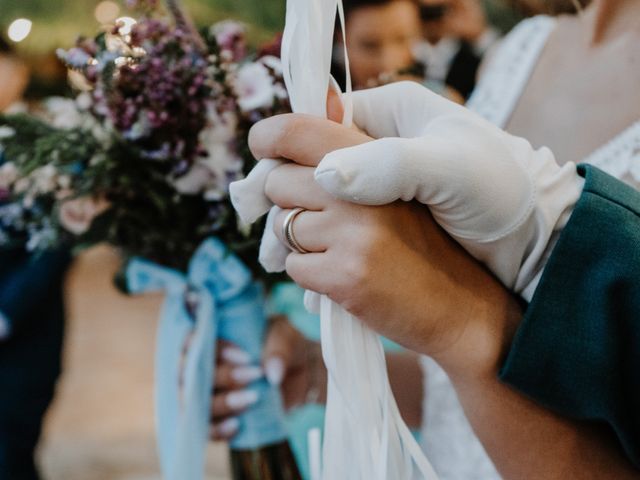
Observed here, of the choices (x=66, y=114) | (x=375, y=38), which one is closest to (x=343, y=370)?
(x=66, y=114)

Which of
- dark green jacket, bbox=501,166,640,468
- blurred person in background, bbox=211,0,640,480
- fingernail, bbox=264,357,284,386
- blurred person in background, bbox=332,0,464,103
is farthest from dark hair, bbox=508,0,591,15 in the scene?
fingernail, bbox=264,357,284,386

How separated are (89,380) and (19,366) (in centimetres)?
10

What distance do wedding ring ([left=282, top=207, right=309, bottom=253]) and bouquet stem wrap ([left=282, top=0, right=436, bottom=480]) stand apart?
0.13 feet

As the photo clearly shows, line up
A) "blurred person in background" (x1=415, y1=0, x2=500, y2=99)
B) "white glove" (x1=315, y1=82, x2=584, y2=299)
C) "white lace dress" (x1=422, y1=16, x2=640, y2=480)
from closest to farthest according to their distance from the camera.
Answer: "white glove" (x1=315, y1=82, x2=584, y2=299) < "white lace dress" (x1=422, y1=16, x2=640, y2=480) < "blurred person in background" (x1=415, y1=0, x2=500, y2=99)

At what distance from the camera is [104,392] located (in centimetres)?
88

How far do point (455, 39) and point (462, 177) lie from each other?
3.59 feet

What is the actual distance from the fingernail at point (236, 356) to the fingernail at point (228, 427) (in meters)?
0.06

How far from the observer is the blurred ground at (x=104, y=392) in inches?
33.4

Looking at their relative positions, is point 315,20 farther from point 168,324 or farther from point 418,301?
point 168,324

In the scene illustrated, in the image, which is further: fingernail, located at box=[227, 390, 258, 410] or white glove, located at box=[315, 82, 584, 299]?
fingernail, located at box=[227, 390, 258, 410]

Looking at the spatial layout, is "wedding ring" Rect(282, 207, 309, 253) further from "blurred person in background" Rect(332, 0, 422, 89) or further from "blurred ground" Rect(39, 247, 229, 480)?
"blurred person in background" Rect(332, 0, 422, 89)

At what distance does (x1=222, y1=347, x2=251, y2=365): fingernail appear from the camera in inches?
28.5

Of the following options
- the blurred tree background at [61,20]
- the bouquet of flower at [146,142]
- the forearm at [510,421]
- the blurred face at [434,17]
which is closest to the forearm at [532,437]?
the forearm at [510,421]

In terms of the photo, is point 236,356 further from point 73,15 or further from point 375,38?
point 375,38
